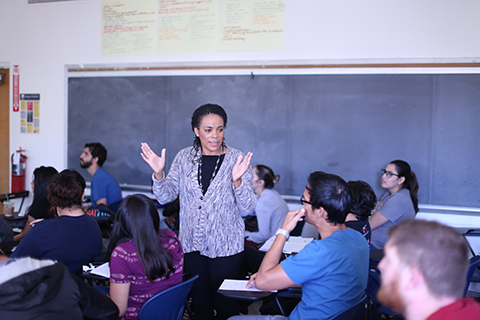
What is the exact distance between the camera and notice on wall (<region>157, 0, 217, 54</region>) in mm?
3811

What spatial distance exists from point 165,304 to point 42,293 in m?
0.60

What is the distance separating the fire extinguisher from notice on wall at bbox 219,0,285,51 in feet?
9.58

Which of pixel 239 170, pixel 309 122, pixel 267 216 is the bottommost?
pixel 267 216

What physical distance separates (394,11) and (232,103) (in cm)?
187

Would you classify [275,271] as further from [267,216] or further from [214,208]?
[267,216]

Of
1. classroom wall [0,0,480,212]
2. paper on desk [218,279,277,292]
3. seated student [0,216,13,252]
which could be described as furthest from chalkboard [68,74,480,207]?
paper on desk [218,279,277,292]

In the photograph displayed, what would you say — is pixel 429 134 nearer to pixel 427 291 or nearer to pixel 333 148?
pixel 333 148

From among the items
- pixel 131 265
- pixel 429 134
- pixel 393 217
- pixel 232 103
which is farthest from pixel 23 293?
pixel 429 134

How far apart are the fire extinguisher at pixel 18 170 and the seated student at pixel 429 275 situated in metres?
4.72

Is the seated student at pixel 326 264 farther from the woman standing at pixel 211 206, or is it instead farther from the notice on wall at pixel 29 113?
the notice on wall at pixel 29 113

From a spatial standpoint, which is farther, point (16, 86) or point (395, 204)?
point (16, 86)

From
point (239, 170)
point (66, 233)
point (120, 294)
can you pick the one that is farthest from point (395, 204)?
point (66, 233)

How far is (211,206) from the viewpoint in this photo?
6.51ft

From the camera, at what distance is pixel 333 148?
3611mm
